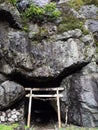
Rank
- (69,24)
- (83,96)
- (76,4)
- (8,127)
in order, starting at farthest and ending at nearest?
(76,4) → (69,24) → (83,96) → (8,127)

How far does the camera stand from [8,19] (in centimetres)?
1483

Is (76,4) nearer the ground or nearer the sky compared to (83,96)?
nearer the sky

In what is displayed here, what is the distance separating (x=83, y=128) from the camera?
44.6 feet

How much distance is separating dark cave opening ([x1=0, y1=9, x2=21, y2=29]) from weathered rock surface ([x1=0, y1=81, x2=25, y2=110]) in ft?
11.5

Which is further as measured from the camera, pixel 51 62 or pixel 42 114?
pixel 42 114

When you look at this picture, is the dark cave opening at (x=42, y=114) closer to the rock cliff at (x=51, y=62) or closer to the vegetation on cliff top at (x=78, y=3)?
the rock cliff at (x=51, y=62)

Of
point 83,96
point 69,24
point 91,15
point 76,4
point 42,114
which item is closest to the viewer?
point 83,96

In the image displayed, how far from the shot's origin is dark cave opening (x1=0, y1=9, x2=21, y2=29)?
568 inches

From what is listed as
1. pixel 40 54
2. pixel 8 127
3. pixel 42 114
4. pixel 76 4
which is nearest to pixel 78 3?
pixel 76 4

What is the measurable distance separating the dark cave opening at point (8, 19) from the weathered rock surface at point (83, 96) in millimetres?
4595

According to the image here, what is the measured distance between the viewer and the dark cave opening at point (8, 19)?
47.4 ft

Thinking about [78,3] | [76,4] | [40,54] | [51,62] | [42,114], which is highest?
[78,3]

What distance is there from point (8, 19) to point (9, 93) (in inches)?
178

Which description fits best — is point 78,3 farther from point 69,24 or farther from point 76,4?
point 69,24
